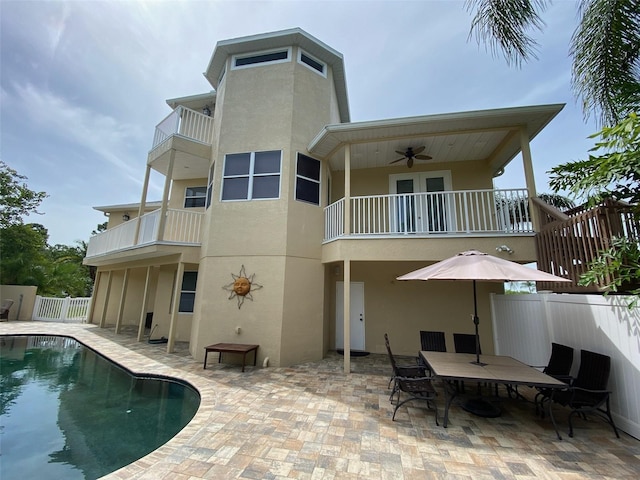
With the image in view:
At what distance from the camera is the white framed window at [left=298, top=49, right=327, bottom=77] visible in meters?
8.93

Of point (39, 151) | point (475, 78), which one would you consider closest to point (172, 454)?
point (475, 78)

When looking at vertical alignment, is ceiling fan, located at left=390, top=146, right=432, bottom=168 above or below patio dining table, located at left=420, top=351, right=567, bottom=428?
above

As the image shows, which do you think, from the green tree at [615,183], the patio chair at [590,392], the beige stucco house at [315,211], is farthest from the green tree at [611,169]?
the patio chair at [590,392]

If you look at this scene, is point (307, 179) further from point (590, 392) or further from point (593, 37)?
point (590, 392)

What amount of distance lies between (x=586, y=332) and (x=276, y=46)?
11099 mm

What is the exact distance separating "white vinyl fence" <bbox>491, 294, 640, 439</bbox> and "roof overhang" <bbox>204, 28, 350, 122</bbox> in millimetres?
9466

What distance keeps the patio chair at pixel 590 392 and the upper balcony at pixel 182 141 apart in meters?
11.0

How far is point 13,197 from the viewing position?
17.4m

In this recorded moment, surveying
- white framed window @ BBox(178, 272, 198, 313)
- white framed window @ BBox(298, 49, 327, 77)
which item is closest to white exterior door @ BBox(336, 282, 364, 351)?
white framed window @ BBox(178, 272, 198, 313)

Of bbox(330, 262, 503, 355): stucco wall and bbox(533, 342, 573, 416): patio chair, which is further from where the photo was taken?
bbox(330, 262, 503, 355): stucco wall

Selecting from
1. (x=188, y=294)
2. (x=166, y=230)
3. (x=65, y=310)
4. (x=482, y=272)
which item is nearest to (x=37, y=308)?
(x=65, y=310)

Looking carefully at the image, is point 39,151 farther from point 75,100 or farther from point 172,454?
point 172,454

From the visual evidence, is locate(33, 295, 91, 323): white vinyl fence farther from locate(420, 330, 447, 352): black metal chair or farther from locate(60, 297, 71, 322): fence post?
locate(420, 330, 447, 352): black metal chair

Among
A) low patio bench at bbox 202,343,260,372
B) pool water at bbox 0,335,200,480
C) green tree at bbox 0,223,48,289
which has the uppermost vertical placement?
green tree at bbox 0,223,48,289
